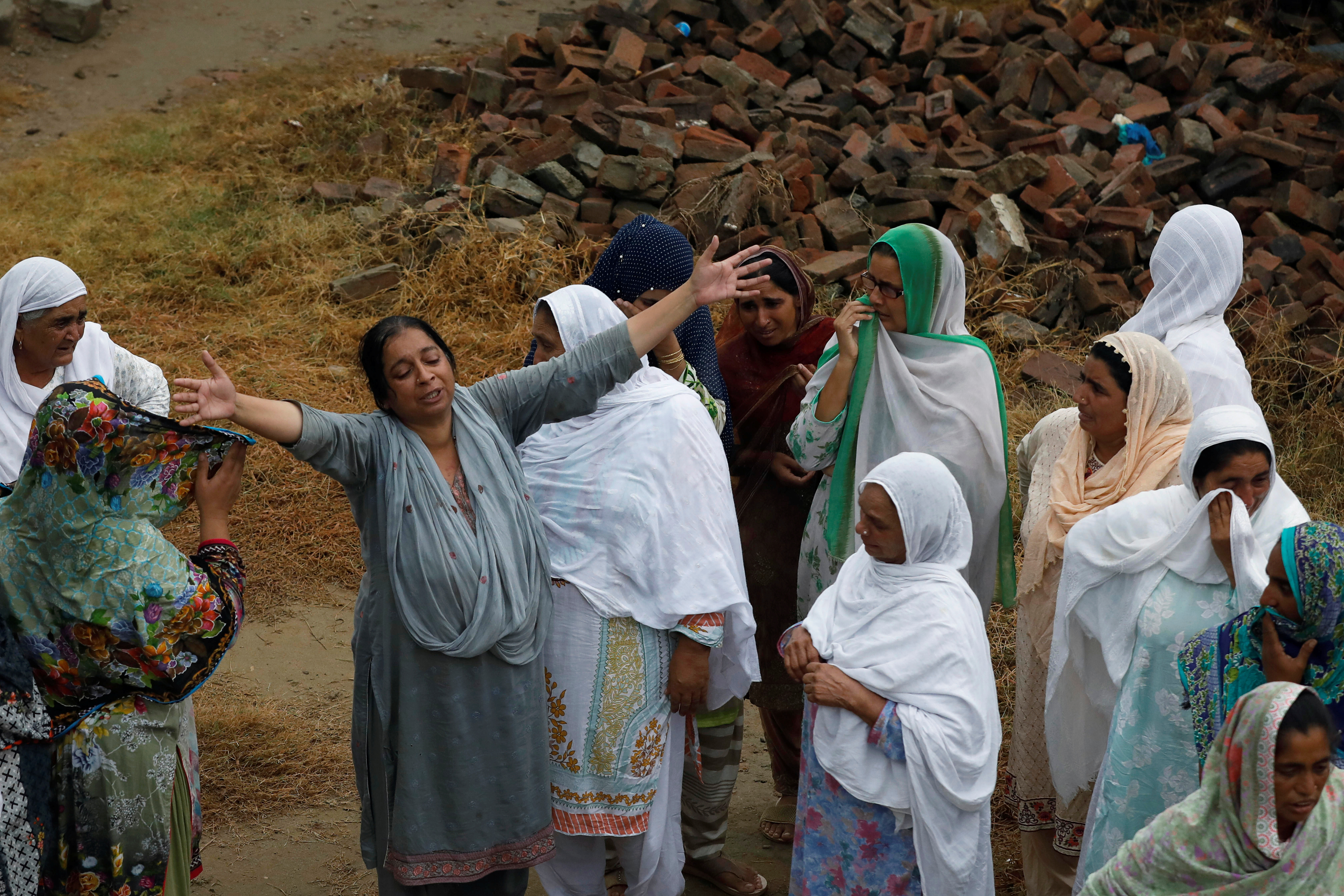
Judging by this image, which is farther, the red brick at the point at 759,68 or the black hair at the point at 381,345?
the red brick at the point at 759,68

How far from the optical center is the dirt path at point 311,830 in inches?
162

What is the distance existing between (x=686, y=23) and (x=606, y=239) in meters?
3.10

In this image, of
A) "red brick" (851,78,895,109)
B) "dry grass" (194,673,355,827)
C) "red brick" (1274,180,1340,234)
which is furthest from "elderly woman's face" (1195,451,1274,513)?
"red brick" (851,78,895,109)

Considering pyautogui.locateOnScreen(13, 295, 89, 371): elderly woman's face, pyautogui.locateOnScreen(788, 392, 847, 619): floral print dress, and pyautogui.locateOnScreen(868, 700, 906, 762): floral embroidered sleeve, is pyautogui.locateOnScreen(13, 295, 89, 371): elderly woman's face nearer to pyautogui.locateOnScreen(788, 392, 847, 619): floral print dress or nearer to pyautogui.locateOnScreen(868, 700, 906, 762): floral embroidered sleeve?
pyautogui.locateOnScreen(788, 392, 847, 619): floral print dress

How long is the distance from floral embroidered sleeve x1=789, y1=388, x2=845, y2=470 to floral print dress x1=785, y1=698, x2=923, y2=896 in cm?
100

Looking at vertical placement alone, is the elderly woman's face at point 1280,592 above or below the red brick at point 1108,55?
above

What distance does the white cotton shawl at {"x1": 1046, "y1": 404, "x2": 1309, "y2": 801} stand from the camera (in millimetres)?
3031

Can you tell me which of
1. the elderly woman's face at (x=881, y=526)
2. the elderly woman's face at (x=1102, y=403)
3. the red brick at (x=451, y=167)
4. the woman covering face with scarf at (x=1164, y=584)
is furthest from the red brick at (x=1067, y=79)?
the elderly woman's face at (x=881, y=526)

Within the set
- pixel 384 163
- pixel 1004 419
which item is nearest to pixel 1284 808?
pixel 1004 419

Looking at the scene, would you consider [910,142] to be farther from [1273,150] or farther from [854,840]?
[854,840]

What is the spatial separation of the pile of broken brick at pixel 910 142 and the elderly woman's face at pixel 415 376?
4.93 meters

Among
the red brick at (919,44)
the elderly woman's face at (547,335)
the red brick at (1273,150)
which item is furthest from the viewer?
the red brick at (919,44)

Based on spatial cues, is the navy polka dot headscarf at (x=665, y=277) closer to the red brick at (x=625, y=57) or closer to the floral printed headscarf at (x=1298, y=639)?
the floral printed headscarf at (x=1298, y=639)

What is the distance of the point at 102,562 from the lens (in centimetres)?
264
